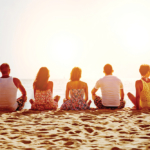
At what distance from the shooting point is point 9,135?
126 inches

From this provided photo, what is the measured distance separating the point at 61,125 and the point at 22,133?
777 millimetres

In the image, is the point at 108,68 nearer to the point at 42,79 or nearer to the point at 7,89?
the point at 42,79

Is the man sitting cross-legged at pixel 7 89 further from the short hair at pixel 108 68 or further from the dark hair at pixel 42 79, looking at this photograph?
the short hair at pixel 108 68

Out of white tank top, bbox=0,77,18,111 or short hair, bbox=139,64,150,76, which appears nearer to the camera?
white tank top, bbox=0,77,18,111

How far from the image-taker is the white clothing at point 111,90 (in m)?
5.73

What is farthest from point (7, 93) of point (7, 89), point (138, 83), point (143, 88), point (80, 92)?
point (143, 88)

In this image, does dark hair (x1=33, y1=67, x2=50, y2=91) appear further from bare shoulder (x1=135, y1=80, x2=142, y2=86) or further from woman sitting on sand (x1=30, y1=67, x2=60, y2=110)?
bare shoulder (x1=135, y1=80, x2=142, y2=86)

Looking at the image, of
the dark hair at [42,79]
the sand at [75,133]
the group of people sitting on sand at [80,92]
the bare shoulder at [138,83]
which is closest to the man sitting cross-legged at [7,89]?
the group of people sitting on sand at [80,92]

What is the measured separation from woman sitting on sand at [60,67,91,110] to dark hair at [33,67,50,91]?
2.27 feet

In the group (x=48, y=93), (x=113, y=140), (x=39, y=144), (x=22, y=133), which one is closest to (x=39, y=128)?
(x=22, y=133)

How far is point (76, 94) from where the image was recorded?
5793 mm

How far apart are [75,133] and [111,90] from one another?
270 centimetres

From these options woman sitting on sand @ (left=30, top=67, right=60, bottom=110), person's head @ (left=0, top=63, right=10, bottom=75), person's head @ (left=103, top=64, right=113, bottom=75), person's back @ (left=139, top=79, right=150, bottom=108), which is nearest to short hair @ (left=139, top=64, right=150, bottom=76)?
person's back @ (left=139, top=79, right=150, bottom=108)

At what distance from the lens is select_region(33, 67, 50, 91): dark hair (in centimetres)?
570
